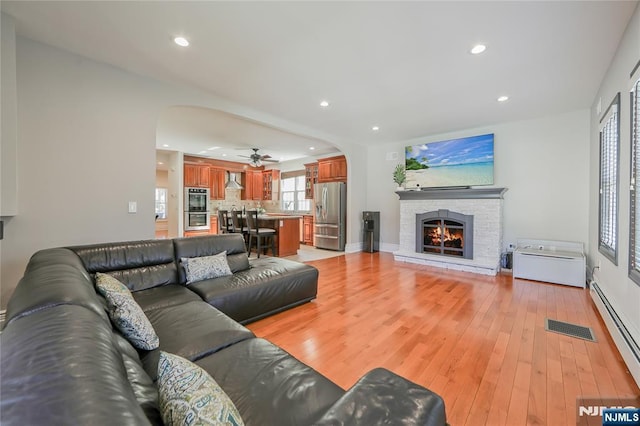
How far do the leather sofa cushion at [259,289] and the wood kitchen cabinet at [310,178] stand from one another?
516 cm

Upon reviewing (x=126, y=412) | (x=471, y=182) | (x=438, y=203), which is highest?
(x=471, y=182)

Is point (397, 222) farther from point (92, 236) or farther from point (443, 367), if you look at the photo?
point (92, 236)

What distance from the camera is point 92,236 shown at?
9.80 feet

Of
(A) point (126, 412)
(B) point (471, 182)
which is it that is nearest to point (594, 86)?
(B) point (471, 182)

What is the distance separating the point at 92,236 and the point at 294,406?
124 inches

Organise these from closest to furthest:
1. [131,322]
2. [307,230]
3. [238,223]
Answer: [131,322], [238,223], [307,230]

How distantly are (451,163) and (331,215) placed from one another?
10.2ft

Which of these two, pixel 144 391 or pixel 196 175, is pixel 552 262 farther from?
pixel 196 175

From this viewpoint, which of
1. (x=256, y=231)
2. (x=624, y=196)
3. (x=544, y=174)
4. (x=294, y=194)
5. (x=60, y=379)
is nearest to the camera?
(x=60, y=379)

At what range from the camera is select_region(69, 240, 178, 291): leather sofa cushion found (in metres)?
2.36

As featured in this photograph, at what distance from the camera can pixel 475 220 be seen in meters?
5.01

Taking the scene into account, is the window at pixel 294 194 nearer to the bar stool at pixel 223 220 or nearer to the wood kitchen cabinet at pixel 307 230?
the wood kitchen cabinet at pixel 307 230

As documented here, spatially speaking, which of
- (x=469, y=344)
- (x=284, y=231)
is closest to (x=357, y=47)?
(x=469, y=344)

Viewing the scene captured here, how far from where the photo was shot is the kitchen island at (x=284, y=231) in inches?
247
